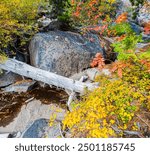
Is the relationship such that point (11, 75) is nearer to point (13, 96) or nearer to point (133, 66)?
point (13, 96)

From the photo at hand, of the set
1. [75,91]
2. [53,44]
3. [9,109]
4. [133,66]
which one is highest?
[133,66]

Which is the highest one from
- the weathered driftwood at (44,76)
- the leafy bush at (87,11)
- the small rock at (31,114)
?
the leafy bush at (87,11)

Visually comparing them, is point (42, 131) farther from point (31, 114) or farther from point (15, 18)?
point (15, 18)

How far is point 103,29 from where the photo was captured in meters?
14.0

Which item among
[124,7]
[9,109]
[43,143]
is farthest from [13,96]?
[124,7]

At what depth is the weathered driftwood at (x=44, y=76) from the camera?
34.0 feet

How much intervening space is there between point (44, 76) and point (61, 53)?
165 cm

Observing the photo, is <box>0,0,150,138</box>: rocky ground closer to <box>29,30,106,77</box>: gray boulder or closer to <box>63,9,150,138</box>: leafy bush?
<box>29,30,106,77</box>: gray boulder

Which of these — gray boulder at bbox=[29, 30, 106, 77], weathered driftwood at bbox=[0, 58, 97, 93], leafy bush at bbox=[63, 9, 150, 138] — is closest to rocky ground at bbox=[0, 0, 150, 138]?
gray boulder at bbox=[29, 30, 106, 77]

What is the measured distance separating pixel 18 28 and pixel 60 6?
294 cm

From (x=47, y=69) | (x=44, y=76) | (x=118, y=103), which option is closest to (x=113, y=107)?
(x=118, y=103)

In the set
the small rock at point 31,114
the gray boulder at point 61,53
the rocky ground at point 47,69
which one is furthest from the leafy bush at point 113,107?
the gray boulder at point 61,53

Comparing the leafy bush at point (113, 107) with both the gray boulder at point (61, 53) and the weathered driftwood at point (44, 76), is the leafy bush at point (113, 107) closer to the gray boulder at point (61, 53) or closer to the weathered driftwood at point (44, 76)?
the weathered driftwood at point (44, 76)

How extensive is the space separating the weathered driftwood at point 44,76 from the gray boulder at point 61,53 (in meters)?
0.75
